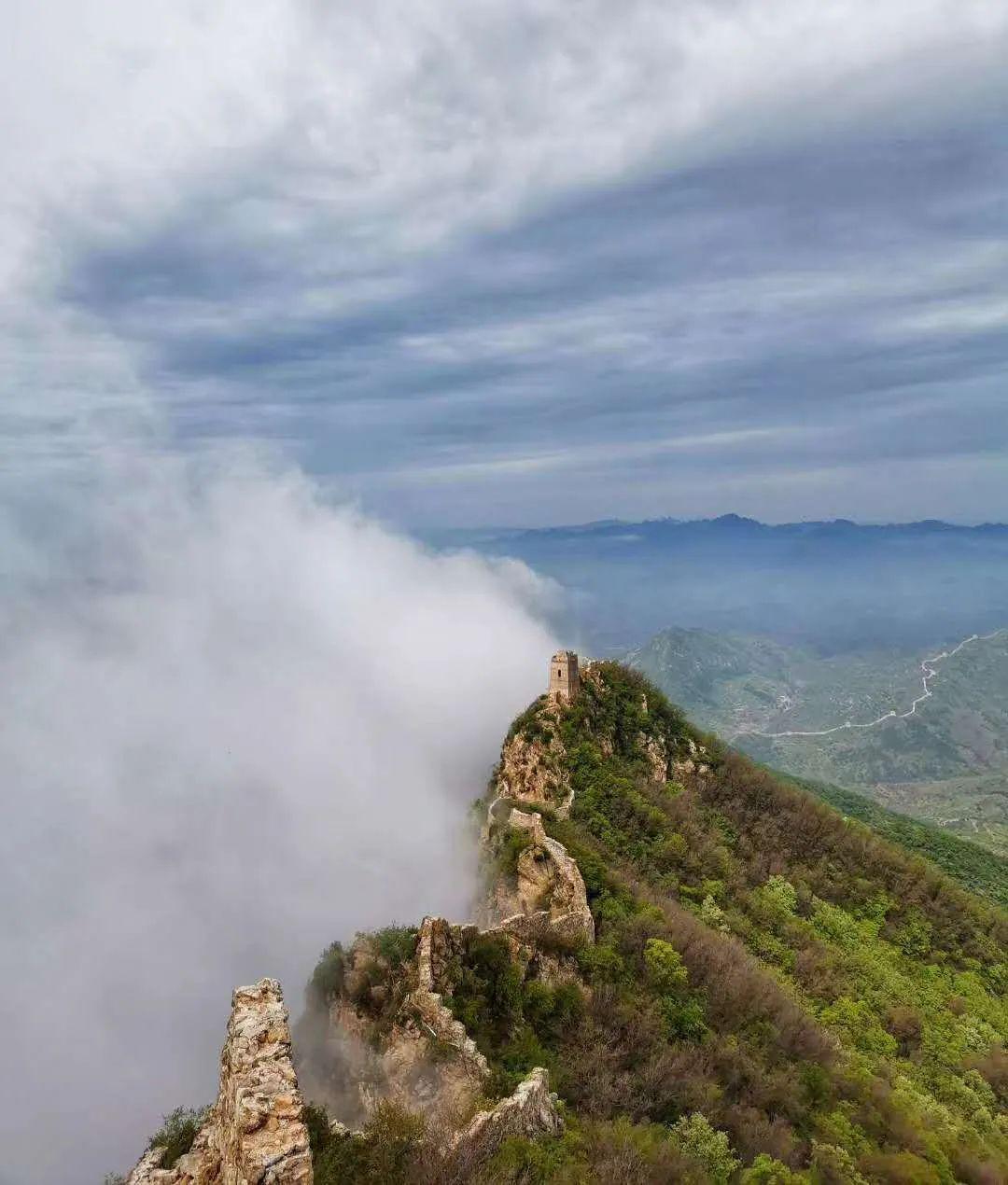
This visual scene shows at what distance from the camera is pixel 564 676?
6366 centimetres

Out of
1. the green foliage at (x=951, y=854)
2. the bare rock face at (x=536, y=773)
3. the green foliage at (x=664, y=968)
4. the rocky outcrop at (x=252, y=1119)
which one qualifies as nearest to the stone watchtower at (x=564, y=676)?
the bare rock face at (x=536, y=773)

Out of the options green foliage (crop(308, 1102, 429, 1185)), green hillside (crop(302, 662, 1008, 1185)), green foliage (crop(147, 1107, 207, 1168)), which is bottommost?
green hillside (crop(302, 662, 1008, 1185))

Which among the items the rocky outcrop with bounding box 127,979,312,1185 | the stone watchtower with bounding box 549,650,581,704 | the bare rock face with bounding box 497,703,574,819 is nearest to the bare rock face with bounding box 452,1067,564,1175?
the rocky outcrop with bounding box 127,979,312,1185

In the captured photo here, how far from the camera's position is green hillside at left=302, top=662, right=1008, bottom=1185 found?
2427 centimetres

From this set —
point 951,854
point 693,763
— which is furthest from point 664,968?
point 951,854

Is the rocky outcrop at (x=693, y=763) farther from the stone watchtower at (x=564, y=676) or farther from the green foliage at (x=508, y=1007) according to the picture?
the green foliage at (x=508, y=1007)

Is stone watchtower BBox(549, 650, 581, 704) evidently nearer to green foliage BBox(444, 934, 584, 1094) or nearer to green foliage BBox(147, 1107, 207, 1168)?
green foliage BBox(444, 934, 584, 1094)

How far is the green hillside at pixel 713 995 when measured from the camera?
24.3 meters

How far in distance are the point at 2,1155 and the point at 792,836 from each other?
160m

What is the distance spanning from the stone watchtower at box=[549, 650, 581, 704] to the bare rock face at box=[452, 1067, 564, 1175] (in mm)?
40842

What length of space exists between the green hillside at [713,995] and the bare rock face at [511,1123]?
410mm

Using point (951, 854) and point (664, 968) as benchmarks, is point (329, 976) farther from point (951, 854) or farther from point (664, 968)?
point (951, 854)

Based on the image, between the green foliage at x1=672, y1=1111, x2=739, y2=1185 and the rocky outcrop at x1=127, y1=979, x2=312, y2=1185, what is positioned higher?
the rocky outcrop at x1=127, y1=979, x2=312, y2=1185

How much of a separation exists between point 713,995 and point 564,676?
32.3m
